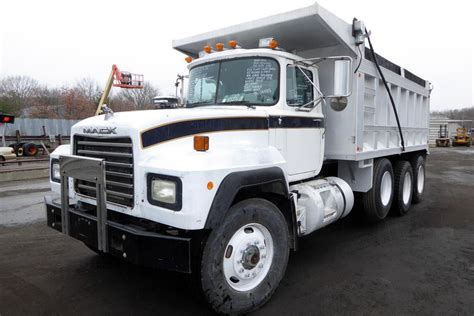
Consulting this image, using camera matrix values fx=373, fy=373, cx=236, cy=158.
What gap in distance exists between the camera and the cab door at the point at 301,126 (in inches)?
175

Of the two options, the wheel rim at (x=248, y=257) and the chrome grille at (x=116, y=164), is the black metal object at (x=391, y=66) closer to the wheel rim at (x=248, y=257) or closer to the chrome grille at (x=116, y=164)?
the wheel rim at (x=248, y=257)

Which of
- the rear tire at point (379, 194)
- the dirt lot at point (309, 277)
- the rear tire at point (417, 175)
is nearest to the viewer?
the dirt lot at point (309, 277)

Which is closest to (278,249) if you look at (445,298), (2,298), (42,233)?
(445,298)

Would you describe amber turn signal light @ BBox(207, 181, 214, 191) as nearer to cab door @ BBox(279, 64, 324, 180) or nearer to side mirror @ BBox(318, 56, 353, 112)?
cab door @ BBox(279, 64, 324, 180)

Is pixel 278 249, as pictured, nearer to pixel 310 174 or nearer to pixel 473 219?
pixel 310 174

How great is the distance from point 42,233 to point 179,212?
164 inches

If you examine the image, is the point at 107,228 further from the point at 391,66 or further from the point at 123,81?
the point at 123,81

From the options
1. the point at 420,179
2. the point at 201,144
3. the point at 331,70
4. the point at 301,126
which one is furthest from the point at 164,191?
the point at 420,179

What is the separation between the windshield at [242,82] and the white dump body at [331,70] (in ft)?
2.48

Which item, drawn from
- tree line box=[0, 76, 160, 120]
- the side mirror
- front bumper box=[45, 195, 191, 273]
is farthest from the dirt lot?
tree line box=[0, 76, 160, 120]

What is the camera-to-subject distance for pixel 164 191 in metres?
3.02

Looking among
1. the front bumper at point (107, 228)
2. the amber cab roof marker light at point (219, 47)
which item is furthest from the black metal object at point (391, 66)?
the front bumper at point (107, 228)

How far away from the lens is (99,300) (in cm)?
371

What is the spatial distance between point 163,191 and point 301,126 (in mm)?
2214
